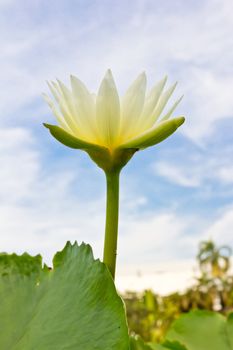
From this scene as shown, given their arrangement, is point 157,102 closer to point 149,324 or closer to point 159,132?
point 159,132

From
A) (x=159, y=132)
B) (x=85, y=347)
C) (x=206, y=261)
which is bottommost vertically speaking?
(x=85, y=347)

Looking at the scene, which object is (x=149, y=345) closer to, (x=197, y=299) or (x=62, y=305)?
(x=62, y=305)

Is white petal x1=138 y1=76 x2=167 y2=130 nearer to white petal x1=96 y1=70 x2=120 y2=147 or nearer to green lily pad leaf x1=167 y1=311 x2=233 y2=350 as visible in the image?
white petal x1=96 y1=70 x2=120 y2=147

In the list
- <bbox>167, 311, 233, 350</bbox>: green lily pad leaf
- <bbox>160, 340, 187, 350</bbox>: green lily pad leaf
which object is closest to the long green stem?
<bbox>160, 340, 187, 350</bbox>: green lily pad leaf

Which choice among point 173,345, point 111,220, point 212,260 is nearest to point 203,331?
point 173,345

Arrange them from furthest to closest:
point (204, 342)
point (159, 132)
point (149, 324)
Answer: point (149, 324), point (204, 342), point (159, 132)

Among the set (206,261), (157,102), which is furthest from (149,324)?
(157,102)
